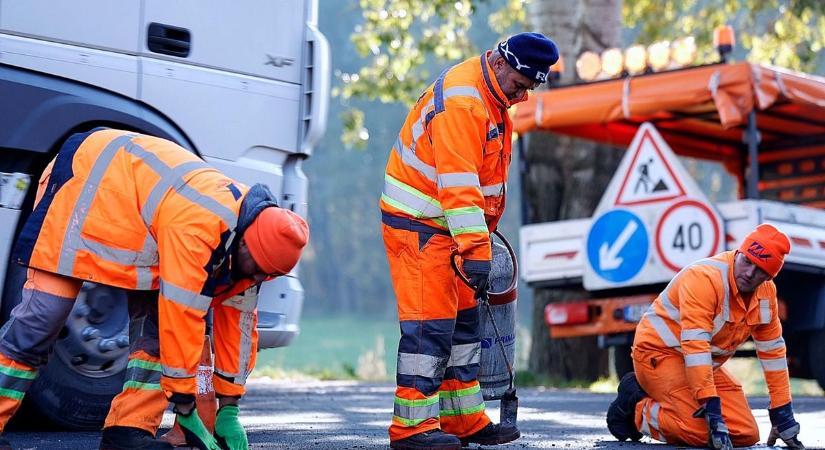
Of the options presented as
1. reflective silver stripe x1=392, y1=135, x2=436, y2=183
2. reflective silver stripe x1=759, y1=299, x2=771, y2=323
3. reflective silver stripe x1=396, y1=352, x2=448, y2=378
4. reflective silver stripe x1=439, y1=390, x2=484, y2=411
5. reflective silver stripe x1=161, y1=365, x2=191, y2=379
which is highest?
reflective silver stripe x1=392, y1=135, x2=436, y2=183

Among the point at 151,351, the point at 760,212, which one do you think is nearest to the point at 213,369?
the point at 151,351

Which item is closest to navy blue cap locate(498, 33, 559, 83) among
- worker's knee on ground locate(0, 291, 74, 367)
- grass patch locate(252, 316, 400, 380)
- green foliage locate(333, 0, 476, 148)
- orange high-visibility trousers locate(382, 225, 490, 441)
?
orange high-visibility trousers locate(382, 225, 490, 441)

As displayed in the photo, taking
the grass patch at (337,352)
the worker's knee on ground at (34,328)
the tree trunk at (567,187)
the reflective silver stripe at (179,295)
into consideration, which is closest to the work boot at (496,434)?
the reflective silver stripe at (179,295)

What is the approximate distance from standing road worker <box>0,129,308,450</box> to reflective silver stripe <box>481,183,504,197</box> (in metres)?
1.16

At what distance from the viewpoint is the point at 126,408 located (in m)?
5.35

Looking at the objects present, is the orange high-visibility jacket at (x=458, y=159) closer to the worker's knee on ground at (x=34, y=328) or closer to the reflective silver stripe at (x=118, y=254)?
the reflective silver stripe at (x=118, y=254)

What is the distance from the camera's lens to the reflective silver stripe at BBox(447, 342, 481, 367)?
622 centimetres

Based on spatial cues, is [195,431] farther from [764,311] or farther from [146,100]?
[764,311]

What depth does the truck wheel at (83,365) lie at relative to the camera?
669cm

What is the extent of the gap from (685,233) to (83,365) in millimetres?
4729

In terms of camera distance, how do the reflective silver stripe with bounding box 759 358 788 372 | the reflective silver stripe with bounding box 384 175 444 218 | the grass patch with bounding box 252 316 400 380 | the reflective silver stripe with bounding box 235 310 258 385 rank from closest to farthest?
1. the reflective silver stripe with bounding box 235 310 258 385
2. the reflective silver stripe with bounding box 384 175 444 218
3. the reflective silver stripe with bounding box 759 358 788 372
4. the grass patch with bounding box 252 316 400 380

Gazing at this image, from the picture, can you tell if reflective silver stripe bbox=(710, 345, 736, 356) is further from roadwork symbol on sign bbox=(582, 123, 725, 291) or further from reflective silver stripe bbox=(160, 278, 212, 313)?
roadwork symbol on sign bbox=(582, 123, 725, 291)

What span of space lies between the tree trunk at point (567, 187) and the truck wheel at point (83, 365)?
6344 mm

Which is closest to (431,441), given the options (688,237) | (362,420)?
(362,420)
